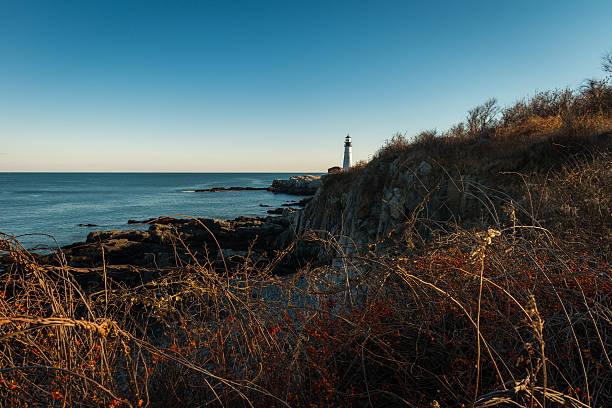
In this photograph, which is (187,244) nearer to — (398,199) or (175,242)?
(175,242)

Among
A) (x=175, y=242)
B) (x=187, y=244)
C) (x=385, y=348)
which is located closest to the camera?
(x=385, y=348)

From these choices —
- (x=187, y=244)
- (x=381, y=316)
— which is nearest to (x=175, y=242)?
(x=187, y=244)

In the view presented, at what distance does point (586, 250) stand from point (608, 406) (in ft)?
7.32

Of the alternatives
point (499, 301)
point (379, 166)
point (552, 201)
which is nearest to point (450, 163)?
point (379, 166)

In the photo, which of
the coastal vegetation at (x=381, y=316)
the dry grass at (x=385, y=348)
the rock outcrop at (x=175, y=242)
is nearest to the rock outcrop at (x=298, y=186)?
the rock outcrop at (x=175, y=242)

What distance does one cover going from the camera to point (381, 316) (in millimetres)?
2623

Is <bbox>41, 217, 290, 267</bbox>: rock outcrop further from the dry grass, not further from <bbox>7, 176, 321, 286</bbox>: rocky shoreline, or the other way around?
the dry grass

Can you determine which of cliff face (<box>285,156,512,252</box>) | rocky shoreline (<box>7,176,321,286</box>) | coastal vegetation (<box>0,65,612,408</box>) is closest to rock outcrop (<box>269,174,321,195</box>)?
rocky shoreline (<box>7,176,321,286</box>)

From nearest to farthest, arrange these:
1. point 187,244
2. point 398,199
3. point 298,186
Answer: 1. point 398,199
2. point 187,244
3. point 298,186

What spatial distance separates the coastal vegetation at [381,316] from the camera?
1802 mm

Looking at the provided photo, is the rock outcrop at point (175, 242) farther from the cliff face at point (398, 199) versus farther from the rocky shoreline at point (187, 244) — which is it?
the cliff face at point (398, 199)

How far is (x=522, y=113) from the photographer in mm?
13570

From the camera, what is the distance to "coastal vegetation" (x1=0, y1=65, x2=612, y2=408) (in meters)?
1.80

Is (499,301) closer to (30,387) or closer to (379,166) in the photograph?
(30,387)
